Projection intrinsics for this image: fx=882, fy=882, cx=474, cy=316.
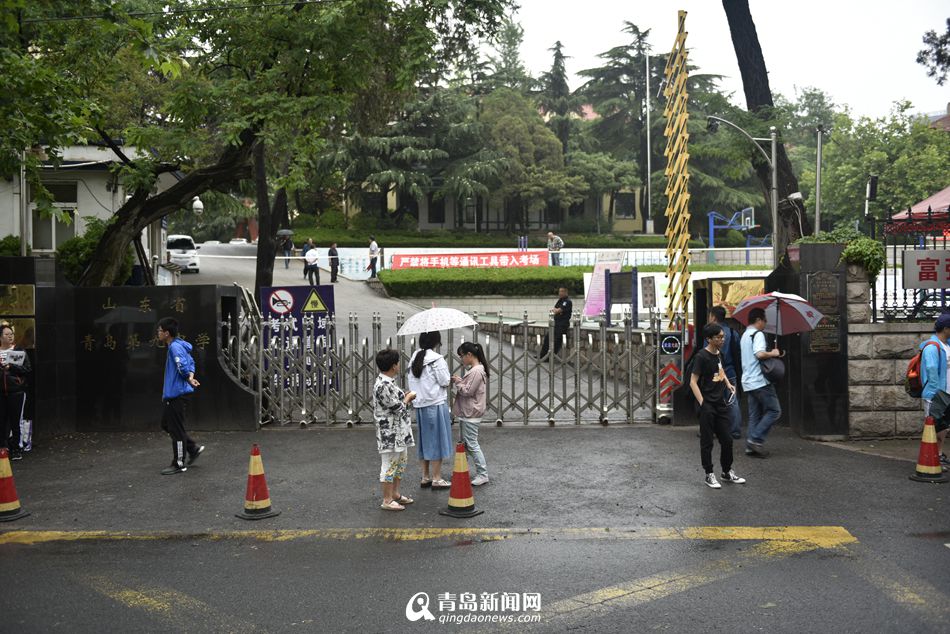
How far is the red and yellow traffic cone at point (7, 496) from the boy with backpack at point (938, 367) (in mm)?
9814

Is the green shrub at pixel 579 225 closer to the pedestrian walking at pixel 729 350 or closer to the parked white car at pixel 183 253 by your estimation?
the parked white car at pixel 183 253

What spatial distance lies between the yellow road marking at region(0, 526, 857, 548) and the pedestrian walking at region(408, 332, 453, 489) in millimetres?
1335

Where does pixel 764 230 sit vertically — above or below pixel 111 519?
above

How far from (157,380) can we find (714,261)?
35283 millimetres

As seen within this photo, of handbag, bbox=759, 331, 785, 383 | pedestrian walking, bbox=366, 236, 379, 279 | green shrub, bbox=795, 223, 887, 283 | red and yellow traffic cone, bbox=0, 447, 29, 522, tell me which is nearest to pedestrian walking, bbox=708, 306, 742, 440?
handbag, bbox=759, 331, 785, 383

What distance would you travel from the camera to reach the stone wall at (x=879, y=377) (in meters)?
12.1

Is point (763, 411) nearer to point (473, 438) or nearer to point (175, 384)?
point (473, 438)

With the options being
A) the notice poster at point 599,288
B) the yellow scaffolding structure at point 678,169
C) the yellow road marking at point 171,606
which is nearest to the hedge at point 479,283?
the notice poster at point 599,288

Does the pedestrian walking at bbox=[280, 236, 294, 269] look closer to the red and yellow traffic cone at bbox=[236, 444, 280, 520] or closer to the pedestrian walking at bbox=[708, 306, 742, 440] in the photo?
the pedestrian walking at bbox=[708, 306, 742, 440]

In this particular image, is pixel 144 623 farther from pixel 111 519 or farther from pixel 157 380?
pixel 157 380

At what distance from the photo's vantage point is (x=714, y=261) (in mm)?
44031

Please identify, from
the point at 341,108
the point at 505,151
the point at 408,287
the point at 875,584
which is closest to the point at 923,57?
the point at 341,108

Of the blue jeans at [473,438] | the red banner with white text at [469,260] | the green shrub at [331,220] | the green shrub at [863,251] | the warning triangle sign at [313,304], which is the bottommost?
the blue jeans at [473,438]

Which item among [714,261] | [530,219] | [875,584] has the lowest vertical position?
[875,584]
